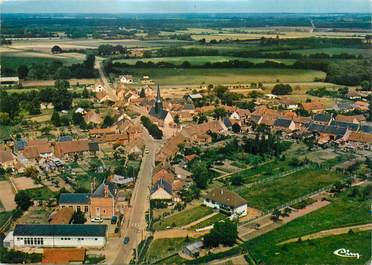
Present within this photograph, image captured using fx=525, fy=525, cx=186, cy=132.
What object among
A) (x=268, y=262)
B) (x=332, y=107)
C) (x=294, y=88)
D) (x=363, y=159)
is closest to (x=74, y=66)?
(x=294, y=88)

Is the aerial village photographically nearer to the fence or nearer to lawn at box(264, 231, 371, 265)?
the fence

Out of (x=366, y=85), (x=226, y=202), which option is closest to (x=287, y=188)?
(x=226, y=202)

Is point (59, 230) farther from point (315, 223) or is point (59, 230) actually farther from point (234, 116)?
point (234, 116)

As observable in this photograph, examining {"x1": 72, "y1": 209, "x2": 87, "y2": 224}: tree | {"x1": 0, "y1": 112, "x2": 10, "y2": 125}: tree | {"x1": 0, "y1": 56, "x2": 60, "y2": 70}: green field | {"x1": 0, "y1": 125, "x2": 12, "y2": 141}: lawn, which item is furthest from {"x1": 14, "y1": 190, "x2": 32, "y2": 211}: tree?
{"x1": 0, "y1": 56, "x2": 60, "y2": 70}: green field

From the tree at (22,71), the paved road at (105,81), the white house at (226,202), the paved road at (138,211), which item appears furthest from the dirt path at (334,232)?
the tree at (22,71)

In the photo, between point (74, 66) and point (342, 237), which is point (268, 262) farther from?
point (74, 66)
